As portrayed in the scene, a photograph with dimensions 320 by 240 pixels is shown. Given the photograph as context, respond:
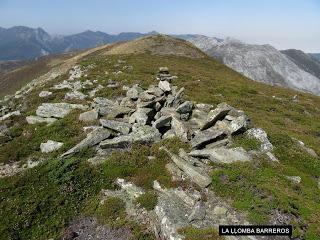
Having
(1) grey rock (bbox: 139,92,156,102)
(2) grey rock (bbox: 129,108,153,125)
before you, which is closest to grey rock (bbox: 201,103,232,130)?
(2) grey rock (bbox: 129,108,153,125)

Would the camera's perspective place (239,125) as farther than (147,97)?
No

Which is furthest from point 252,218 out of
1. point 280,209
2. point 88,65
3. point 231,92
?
point 88,65

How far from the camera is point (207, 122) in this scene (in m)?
26.7

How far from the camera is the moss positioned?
19773 millimetres

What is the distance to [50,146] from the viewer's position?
26797mm

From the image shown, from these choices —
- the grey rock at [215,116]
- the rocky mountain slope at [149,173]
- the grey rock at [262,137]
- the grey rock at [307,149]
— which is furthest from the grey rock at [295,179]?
the grey rock at [215,116]

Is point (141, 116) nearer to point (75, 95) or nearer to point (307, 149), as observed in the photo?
point (307, 149)

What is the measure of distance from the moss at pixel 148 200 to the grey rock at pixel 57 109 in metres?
15.1

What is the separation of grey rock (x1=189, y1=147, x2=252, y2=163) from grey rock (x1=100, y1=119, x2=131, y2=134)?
18.4 ft

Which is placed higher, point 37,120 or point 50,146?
point 50,146

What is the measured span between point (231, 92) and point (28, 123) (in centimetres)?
2890

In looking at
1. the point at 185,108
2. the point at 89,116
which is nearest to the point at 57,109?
the point at 89,116

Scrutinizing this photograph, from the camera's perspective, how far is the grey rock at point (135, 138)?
25.4m

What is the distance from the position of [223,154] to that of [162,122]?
18.5ft
